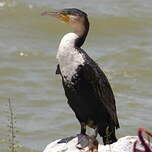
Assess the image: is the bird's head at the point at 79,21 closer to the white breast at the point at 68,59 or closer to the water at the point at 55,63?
the white breast at the point at 68,59

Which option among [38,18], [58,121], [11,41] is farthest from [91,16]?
[58,121]

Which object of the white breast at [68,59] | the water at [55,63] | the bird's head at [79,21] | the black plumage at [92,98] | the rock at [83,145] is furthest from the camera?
the water at [55,63]

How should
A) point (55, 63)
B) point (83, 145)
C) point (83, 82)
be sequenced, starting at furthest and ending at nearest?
point (55, 63), point (83, 82), point (83, 145)

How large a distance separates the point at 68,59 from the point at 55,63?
6.98m

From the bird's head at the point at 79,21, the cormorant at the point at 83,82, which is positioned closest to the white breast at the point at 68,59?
the cormorant at the point at 83,82

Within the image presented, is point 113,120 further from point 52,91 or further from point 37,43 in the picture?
point 37,43

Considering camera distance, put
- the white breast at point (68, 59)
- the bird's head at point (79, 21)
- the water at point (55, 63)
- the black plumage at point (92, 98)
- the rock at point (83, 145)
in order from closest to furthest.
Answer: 1. the rock at point (83, 145)
2. the white breast at point (68, 59)
3. the black plumage at point (92, 98)
4. the bird's head at point (79, 21)
5. the water at point (55, 63)

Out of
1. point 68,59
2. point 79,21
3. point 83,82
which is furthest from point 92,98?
point 79,21

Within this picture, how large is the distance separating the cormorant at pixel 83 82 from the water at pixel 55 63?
2859mm

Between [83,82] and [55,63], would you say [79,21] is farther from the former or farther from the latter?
[55,63]

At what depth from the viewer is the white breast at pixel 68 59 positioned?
→ 6.65 meters

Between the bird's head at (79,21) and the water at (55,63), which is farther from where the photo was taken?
the water at (55,63)

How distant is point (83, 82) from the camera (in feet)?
22.4

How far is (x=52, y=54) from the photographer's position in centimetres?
1404
